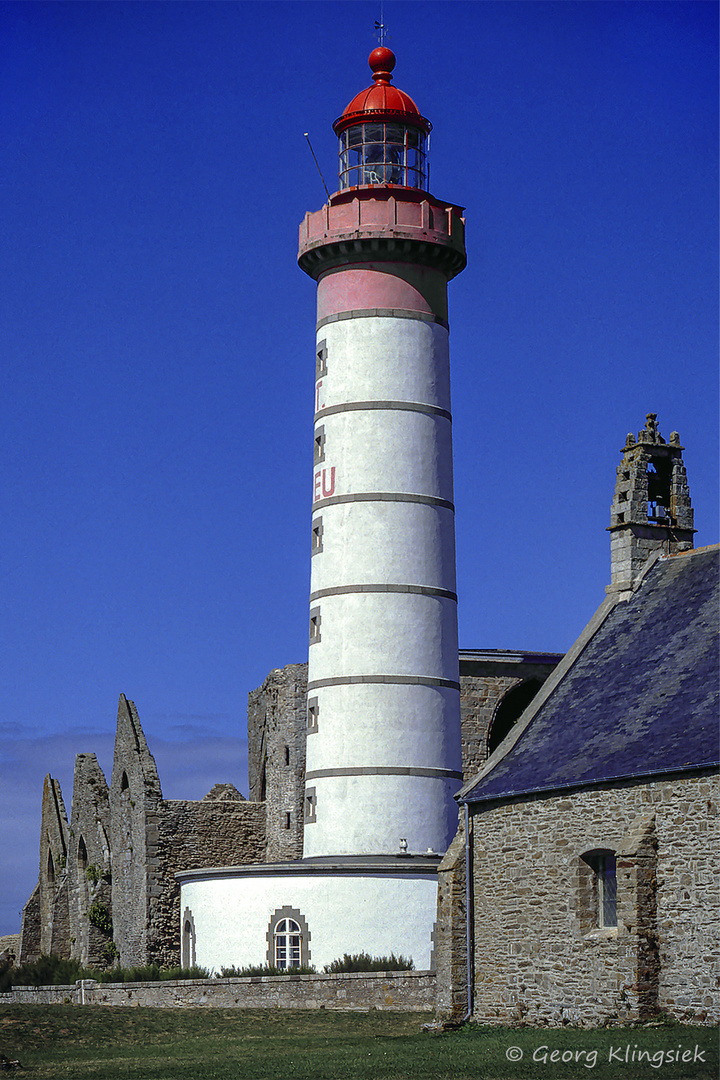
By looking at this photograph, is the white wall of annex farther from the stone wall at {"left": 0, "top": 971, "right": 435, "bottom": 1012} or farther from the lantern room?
the lantern room

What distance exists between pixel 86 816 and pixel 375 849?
45.2 feet

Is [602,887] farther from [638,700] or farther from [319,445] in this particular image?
[319,445]

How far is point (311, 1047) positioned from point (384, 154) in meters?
20.9

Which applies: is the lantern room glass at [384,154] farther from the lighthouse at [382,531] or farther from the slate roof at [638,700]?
the slate roof at [638,700]

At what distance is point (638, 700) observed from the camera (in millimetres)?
24906

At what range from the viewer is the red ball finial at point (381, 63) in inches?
1464

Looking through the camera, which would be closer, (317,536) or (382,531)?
(382,531)

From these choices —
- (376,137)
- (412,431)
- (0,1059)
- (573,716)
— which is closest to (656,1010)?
(573,716)

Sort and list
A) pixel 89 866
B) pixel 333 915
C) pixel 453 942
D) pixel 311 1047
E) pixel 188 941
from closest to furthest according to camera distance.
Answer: pixel 311 1047 → pixel 453 942 → pixel 333 915 → pixel 188 941 → pixel 89 866

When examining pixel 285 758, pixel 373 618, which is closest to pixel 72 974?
pixel 285 758

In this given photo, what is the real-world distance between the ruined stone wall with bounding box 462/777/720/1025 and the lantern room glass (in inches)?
639

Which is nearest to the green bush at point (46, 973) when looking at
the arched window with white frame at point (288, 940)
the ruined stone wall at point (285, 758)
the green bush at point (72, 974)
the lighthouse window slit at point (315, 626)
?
the green bush at point (72, 974)

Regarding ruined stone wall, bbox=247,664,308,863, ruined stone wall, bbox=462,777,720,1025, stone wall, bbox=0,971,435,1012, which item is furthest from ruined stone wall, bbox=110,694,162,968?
ruined stone wall, bbox=462,777,720,1025

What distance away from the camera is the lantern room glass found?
36.7 meters
